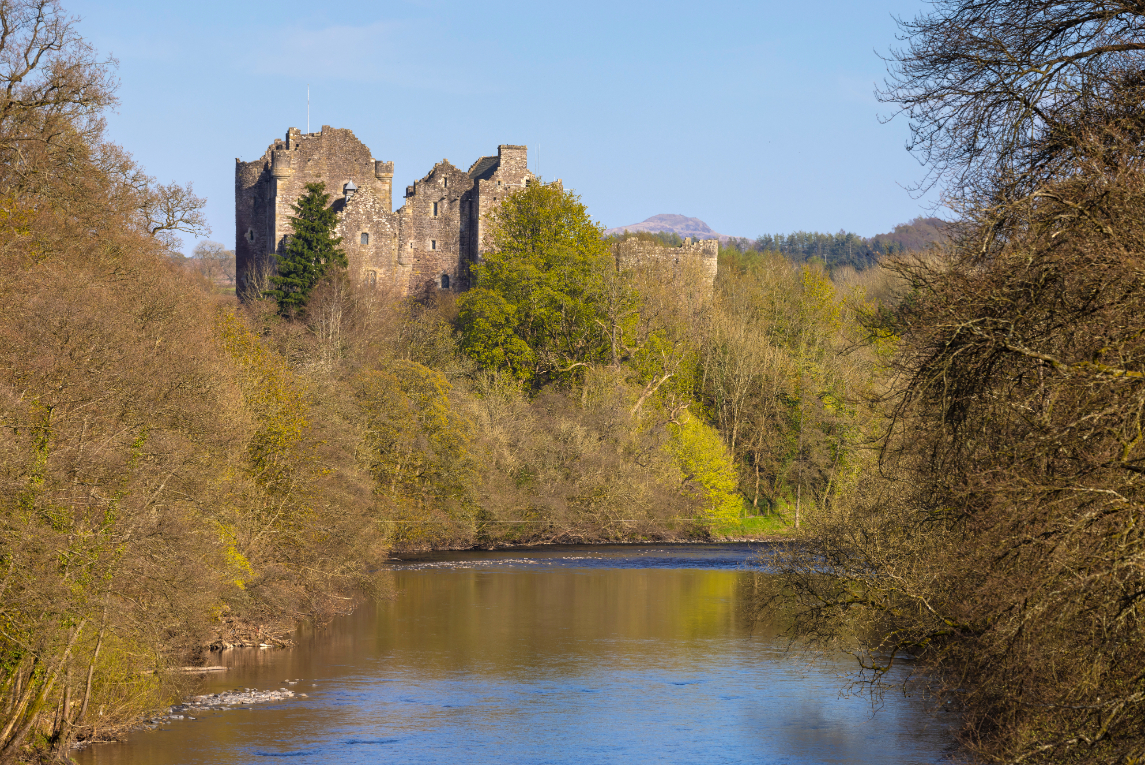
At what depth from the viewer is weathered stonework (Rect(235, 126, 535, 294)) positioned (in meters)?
59.8

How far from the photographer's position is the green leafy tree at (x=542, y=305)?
5019cm

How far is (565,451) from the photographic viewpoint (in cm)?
4581

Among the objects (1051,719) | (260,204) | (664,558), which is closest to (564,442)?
(664,558)

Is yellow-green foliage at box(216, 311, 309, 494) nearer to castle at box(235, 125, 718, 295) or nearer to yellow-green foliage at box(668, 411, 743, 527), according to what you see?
yellow-green foliage at box(668, 411, 743, 527)

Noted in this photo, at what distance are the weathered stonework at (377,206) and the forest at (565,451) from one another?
1216 centimetres

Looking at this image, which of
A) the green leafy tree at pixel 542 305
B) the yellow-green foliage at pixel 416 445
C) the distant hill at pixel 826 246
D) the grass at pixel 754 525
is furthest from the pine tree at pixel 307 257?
the distant hill at pixel 826 246

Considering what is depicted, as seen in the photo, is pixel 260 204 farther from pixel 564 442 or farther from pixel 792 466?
pixel 792 466

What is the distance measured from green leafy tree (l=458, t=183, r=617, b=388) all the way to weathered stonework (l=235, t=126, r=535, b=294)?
26.9ft

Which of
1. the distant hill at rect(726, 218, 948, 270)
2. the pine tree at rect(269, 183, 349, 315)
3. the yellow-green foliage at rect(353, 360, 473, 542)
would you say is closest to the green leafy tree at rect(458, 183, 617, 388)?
the pine tree at rect(269, 183, 349, 315)

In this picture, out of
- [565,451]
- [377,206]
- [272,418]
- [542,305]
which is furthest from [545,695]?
[377,206]

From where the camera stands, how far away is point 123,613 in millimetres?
14391

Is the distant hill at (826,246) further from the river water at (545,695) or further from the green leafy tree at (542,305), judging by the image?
the river water at (545,695)

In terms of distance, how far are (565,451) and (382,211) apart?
20.9m

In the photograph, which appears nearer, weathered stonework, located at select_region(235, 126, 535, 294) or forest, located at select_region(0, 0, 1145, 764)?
forest, located at select_region(0, 0, 1145, 764)
